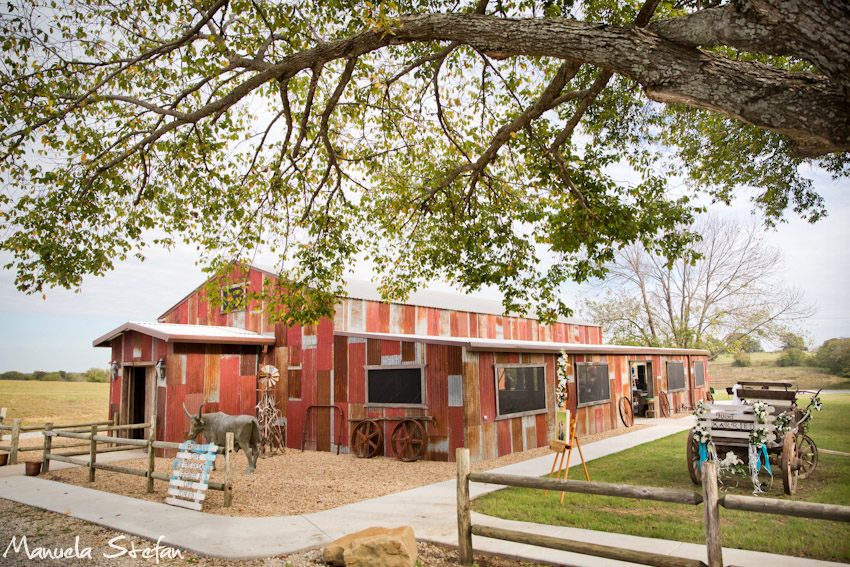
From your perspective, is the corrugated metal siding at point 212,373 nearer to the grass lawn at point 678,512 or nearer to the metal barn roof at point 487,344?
the metal barn roof at point 487,344

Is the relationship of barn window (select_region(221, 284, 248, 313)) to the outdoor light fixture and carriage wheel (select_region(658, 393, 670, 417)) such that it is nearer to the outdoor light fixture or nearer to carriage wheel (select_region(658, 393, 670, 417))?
the outdoor light fixture

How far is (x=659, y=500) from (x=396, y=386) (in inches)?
331

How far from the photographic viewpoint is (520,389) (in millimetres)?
13422

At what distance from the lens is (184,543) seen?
6223 mm

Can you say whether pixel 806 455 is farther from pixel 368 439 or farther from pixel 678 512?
pixel 368 439

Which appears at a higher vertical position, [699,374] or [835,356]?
[835,356]

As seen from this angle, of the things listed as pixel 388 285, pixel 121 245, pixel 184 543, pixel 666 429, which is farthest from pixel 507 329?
pixel 184 543

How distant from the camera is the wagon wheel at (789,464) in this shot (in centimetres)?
785

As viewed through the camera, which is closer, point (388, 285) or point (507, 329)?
point (388, 285)

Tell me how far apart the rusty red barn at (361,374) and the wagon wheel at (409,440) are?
205 mm

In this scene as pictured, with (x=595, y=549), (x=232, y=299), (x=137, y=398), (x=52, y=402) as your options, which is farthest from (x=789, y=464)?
(x=52, y=402)

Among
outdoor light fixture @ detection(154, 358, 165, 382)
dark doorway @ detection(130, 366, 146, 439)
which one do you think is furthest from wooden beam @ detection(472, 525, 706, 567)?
dark doorway @ detection(130, 366, 146, 439)

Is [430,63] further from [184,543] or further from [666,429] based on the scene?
[666,429]

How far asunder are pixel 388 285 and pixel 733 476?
8180 millimetres
